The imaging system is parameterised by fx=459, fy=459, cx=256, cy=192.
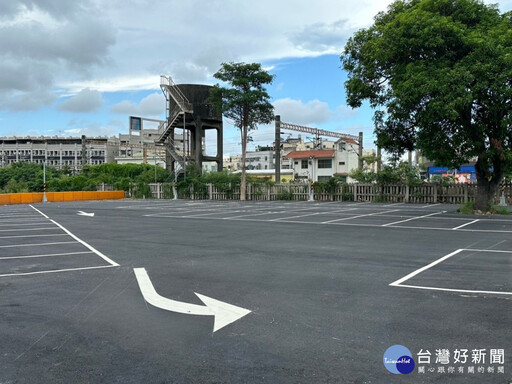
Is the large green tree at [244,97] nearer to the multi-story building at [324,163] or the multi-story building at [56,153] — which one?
the multi-story building at [324,163]

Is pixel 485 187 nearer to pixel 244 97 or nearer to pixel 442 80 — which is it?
pixel 442 80

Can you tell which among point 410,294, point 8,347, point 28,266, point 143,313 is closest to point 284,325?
point 143,313

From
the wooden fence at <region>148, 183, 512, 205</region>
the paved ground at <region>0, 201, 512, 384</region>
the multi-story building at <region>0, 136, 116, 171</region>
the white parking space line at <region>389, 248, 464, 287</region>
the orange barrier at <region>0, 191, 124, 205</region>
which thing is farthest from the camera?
the multi-story building at <region>0, 136, 116, 171</region>

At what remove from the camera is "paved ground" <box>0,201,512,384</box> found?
410 centimetres

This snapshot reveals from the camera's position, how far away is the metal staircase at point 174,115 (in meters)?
49.8

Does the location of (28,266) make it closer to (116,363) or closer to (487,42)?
(116,363)

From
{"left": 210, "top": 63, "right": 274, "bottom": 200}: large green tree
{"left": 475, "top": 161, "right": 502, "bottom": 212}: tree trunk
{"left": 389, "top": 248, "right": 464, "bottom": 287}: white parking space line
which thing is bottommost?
{"left": 389, "top": 248, "right": 464, "bottom": 287}: white parking space line

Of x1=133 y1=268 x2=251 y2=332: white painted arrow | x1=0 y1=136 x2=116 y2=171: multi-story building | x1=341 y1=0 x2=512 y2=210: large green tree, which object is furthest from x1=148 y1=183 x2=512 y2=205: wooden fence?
x1=0 y1=136 x2=116 y2=171: multi-story building

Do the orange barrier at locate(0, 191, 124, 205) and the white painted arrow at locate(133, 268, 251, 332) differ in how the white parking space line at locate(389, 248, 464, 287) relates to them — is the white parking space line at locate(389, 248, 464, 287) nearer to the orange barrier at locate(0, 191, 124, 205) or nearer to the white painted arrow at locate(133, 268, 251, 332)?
the white painted arrow at locate(133, 268, 251, 332)

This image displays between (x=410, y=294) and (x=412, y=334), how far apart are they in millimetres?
1816

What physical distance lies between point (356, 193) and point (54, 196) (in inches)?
1140

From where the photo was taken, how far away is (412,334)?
4863 mm

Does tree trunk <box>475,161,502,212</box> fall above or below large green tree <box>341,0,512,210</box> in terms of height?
below

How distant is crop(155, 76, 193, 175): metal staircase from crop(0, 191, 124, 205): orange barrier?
7957 mm
